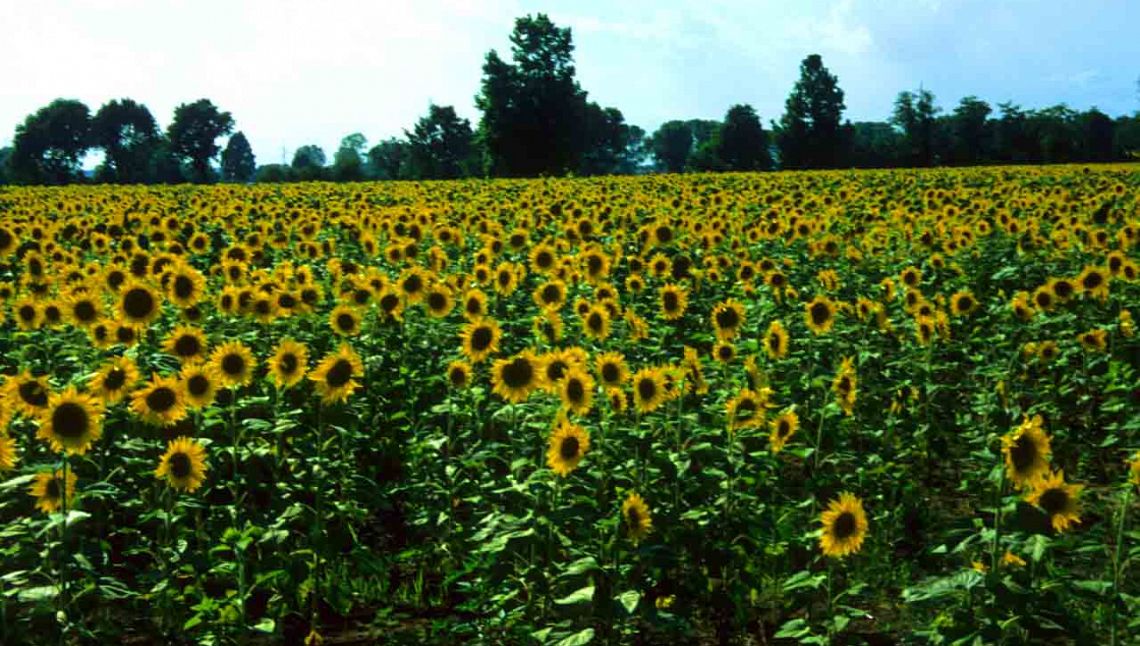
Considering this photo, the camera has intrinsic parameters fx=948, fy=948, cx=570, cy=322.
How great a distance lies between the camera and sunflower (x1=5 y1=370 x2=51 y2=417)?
4.36 meters

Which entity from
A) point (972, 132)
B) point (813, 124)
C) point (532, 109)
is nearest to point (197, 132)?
point (532, 109)

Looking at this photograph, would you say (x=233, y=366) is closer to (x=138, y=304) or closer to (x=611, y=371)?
(x=138, y=304)

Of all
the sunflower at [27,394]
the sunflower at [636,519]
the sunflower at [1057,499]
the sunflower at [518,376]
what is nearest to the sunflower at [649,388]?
the sunflower at [518,376]

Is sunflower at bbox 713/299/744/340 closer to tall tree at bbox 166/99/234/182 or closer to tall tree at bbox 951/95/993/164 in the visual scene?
tall tree at bbox 951/95/993/164

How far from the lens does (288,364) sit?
541 cm

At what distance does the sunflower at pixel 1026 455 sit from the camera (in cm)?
382

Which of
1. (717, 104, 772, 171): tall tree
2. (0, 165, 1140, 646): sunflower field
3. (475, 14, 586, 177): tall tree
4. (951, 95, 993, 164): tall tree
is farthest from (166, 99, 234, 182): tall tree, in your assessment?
(0, 165, 1140, 646): sunflower field

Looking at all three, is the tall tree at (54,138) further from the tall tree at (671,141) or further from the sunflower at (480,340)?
the sunflower at (480,340)

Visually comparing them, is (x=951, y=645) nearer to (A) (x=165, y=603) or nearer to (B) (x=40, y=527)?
(A) (x=165, y=603)

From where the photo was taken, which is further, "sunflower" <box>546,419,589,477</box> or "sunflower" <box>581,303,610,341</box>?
"sunflower" <box>581,303,610,341</box>

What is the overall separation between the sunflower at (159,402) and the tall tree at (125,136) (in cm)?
11288

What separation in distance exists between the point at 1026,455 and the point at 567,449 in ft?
6.32

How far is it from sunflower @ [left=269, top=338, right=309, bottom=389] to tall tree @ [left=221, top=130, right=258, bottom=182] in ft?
564

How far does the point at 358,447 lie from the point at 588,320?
1.74 metres
